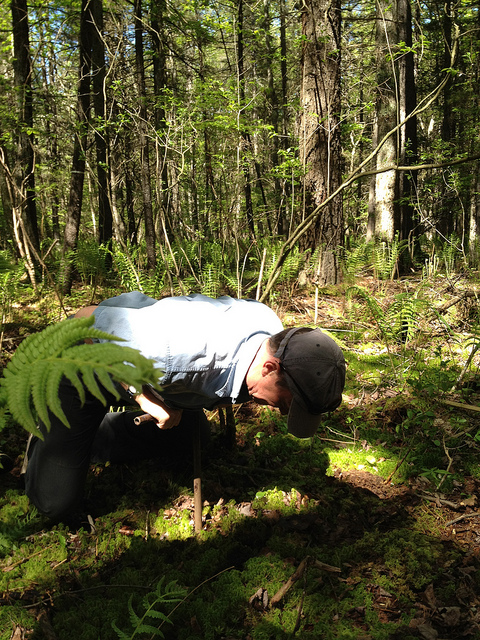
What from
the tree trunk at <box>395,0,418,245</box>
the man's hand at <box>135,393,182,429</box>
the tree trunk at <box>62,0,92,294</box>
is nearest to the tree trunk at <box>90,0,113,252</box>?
the tree trunk at <box>62,0,92,294</box>

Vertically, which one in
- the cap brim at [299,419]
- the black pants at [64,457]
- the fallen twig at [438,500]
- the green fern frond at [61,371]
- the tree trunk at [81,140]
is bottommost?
the fallen twig at [438,500]

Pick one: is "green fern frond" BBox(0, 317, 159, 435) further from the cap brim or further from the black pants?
the black pants

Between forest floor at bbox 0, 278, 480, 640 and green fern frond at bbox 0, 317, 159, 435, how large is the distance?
3.69 ft

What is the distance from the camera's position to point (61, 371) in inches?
39.0

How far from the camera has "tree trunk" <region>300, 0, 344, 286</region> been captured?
18.6 feet

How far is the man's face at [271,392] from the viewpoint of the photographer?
2.06 m

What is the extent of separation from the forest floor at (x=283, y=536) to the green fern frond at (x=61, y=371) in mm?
1125

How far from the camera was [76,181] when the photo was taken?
5.86 metres

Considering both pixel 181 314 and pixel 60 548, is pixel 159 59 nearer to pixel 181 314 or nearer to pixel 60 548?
pixel 181 314

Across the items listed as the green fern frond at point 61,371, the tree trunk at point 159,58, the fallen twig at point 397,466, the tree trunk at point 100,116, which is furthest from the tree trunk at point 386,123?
the green fern frond at point 61,371

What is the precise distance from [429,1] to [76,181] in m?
10.9

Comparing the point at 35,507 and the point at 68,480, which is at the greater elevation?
the point at 68,480

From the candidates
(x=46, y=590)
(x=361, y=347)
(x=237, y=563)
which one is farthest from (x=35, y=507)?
(x=361, y=347)

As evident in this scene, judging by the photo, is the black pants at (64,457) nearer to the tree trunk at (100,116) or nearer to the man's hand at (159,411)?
the man's hand at (159,411)
